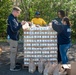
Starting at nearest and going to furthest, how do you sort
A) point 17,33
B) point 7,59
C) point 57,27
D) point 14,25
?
point 14,25 < point 57,27 < point 17,33 < point 7,59

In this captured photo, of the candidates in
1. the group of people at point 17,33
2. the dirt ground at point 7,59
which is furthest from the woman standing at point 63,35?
the dirt ground at point 7,59

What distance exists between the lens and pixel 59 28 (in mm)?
7645

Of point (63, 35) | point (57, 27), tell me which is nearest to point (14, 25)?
point (57, 27)

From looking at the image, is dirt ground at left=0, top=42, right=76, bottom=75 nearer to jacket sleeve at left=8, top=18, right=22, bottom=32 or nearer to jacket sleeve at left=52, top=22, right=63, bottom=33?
jacket sleeve at left=8, top=18, right=22, bottom=32

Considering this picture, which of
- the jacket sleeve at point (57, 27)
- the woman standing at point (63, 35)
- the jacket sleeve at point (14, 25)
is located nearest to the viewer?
the jacket sleeve at point (14, 25)

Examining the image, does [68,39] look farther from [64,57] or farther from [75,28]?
[75,28]

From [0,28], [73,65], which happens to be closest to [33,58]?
[73,65]

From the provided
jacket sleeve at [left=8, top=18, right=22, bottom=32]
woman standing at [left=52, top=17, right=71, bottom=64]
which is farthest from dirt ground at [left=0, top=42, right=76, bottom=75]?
jacket sleeve at [left=8, top=18, right=22, bottom=32]

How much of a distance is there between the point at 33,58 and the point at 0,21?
5.86 metres

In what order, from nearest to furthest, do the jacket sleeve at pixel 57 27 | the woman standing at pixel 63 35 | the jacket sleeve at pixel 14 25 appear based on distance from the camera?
the jacket sleeve at pixel 14 25
the jacket sleeve at pixel 57 27
the woman standing at pixel 63 35

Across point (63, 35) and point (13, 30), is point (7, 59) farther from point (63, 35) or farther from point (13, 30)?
point (63, 35)

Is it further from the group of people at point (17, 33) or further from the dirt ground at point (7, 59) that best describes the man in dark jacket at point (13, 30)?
the dirt ground at point (7, 59)

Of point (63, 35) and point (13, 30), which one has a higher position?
point (13, 30)

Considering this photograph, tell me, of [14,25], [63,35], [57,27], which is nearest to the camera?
[14,25]
